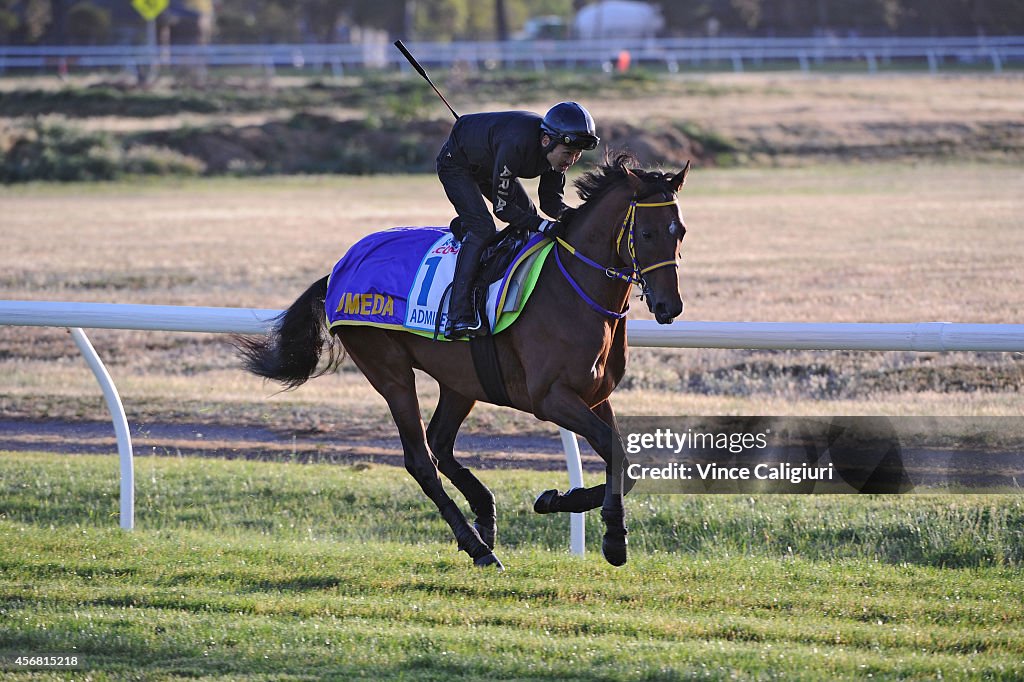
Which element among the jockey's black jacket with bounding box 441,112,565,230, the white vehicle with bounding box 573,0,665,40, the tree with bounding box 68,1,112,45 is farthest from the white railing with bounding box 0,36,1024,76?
the jockey's black jacket with bounding box 441,112,565,230

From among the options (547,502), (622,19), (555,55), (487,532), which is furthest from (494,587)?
(622,19)

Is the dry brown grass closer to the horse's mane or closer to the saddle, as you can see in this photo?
the saddle

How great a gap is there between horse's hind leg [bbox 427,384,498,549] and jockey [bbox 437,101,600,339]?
0.78 meters

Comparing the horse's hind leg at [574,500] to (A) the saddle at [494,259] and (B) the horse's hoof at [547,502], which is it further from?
(A) the saddle at [494,259]

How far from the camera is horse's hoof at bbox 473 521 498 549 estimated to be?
645cm

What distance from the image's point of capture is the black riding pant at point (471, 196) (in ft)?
20.7

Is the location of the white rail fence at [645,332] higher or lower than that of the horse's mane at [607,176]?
lower

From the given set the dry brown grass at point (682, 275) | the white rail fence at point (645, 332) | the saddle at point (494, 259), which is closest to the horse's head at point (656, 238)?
the saddle at point (494, 259)

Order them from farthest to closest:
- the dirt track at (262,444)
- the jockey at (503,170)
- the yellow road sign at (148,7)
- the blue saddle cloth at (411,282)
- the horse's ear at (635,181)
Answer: the yellow road sign at (148,7), the dirt track at (262,444), the blue saddle cloth at (411,282), the jockey at (503,170), the horse's ear at (635,181)

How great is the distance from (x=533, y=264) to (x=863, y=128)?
101 ft

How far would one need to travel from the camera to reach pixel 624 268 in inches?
227

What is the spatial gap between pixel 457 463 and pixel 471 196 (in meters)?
1.36

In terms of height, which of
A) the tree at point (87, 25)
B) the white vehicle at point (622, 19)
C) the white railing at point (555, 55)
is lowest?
the white railing at point (555, 55)

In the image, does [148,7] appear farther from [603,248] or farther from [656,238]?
[656,238]
